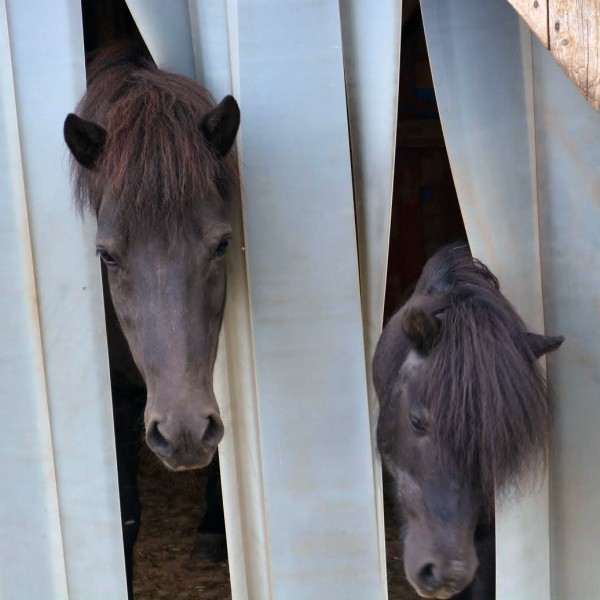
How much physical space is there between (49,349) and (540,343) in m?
1.57

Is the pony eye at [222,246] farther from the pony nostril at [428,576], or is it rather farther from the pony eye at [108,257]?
the pony nostril at [428,576]

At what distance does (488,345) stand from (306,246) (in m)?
0.67

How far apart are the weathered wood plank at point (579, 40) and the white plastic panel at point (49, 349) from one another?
149 cm

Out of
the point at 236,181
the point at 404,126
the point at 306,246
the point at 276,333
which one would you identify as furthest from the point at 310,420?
the point at 404,126

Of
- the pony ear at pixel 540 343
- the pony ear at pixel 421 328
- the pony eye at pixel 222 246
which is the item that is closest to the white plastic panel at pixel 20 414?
the pony eye at pixel 222 246

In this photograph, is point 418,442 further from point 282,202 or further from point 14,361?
point 14,361

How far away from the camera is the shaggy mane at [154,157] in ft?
8.94

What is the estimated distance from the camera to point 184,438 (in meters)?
2.45

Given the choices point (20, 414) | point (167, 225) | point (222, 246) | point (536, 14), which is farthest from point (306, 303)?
point (536, 14)

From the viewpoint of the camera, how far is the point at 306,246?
293 centimetres

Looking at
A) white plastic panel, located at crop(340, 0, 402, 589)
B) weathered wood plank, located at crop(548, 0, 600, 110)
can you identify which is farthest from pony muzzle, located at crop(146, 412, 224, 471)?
weathered wood plank, located at crop(548, 0, 600, 110)

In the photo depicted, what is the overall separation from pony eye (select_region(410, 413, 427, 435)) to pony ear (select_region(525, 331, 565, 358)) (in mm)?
395

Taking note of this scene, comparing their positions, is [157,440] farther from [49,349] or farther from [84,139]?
[84,139]

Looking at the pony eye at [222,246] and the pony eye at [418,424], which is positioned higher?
the pony eye at [222,246]
